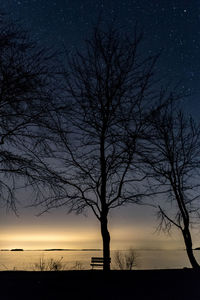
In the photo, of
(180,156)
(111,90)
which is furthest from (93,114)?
(180,156)

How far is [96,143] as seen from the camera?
12109mm

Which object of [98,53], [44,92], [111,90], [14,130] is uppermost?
[98,53]
